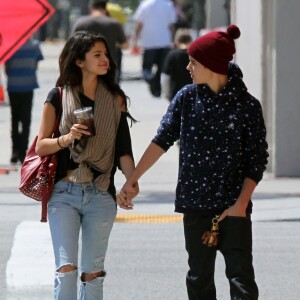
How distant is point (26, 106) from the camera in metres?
15.6

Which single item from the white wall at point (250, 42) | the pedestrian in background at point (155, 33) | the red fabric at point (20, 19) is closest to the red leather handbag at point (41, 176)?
the red fabric at point (20, 19)

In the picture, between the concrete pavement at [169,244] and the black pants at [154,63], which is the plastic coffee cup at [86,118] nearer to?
the concrete pavement at [169,244]

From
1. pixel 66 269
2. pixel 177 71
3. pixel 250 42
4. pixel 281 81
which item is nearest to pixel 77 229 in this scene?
pixel 66 269

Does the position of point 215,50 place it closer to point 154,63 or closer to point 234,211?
point 234,211

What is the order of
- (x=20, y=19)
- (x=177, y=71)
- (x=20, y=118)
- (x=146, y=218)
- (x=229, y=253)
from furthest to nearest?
(x=177, y=71) → (x=20, y=118) → (x=20, y=19) → (x=146, y=218) → (x=229, y=253)

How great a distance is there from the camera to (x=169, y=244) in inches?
423

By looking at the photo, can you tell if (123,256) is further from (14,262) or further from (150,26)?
(150,26)

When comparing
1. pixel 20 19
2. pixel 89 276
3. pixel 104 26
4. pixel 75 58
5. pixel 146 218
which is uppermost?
pixel 75 58

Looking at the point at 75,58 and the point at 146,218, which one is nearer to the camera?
the point at 75,58

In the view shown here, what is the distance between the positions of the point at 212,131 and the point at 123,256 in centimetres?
377

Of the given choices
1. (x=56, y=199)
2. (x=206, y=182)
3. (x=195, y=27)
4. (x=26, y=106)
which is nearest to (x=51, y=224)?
(x=56, y=199)

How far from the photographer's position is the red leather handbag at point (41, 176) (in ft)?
22.5

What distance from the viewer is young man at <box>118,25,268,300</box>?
6582mm

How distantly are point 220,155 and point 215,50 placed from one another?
1.69 ft
